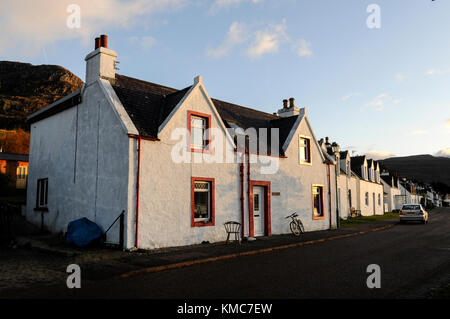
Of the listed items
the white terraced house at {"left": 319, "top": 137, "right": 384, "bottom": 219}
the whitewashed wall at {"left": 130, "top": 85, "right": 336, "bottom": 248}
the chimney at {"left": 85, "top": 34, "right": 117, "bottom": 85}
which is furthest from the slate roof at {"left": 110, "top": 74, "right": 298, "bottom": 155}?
the white terraced house at {"left": 319, "top": 137, "right": 384, "bottom": 219}

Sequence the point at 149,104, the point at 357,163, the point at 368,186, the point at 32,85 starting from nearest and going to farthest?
1. the point at 149,104
2. the point at 368,186
3. the point at 357,163
4. the point at 32,85

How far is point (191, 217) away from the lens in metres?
13.3

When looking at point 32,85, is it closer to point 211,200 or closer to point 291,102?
point 291,102

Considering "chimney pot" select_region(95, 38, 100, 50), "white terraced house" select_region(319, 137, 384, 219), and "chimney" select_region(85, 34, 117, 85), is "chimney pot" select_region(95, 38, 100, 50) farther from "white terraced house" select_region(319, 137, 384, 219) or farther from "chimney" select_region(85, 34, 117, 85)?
"white terraced house" select_region(319, 137, 384, 219)

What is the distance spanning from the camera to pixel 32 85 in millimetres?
148500

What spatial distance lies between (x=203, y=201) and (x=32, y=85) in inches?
6441

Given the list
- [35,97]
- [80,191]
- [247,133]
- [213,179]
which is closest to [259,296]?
[213,179]

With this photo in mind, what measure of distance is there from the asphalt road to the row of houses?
141 inches

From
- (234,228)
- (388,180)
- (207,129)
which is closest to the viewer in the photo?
(207,129)

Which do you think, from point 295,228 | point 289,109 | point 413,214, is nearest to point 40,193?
point 295,228

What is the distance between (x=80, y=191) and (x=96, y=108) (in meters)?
3.53

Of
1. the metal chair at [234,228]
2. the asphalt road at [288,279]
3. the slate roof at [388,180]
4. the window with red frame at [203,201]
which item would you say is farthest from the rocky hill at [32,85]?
the asphalt road at [288,279]

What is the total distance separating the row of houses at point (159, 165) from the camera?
12.1 metres
